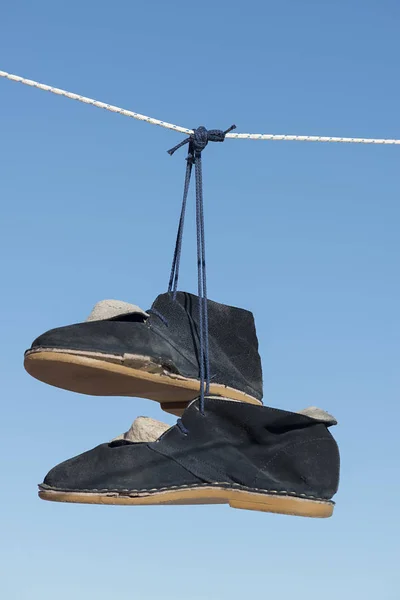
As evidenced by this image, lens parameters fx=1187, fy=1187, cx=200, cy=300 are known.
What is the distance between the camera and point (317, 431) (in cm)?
451

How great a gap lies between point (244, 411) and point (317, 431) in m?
0.32

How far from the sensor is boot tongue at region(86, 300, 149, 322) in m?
4.45

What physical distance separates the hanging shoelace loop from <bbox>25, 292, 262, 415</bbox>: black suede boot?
40 millimetres

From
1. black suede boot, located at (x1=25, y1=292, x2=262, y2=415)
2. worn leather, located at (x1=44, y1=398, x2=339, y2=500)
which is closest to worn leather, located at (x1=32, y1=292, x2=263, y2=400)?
black suede boot, located at (x1=25, y1=292, x2=262, y2=415)

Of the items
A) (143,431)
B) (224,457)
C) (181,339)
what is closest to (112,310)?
(181,339)

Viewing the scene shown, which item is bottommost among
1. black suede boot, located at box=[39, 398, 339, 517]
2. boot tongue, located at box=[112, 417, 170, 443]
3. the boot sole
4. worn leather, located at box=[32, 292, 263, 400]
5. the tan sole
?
the tan sole

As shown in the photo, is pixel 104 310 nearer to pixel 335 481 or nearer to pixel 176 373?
A: pixel 176 373

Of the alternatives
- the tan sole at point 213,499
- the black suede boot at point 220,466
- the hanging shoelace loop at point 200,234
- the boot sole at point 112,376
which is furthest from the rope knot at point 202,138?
the tan sole at point 213,499

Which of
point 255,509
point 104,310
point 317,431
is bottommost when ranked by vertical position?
point 255,509

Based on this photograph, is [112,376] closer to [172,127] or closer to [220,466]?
[220,466]

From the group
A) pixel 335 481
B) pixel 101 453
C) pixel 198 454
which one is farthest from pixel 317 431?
pixel 101 453

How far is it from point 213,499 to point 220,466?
0.13 metres

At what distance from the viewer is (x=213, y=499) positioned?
4336 millimetres

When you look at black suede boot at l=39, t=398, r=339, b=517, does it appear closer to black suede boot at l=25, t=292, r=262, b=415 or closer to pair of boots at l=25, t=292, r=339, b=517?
pair of boots at l=25, t=292, r=339, b=517
